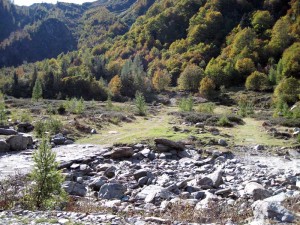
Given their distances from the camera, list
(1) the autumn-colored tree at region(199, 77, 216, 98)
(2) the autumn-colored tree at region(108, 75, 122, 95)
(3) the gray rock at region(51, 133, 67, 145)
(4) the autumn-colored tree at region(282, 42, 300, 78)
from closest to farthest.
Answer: (3) the gray rock at region(51, 133, 67, 145)
(1) the autumn-colored tree at region(199, 77, 216, 98)
(4) the autumn-colored tree at region(282, 42, 300, 78)
(2) the autumn-colored tree at region(108, 75, 122, 95)

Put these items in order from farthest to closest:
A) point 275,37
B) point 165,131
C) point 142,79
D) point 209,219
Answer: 1. point 275,37
2. point 142,79
3. point 165,131
4. point 209,219

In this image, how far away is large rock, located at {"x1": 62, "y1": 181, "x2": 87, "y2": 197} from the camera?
575 inches

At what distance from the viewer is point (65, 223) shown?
8.40m

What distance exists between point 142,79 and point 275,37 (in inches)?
1755

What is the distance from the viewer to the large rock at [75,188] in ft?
47.9

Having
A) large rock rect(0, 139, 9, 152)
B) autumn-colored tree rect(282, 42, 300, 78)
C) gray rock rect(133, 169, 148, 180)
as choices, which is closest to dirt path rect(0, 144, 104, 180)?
large rock rect(0, 139, 9, 152)

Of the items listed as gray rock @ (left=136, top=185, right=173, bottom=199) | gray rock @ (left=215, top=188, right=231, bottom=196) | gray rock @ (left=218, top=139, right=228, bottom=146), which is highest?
gray rock @ (left=136, top=185, right=173, bottom=199)

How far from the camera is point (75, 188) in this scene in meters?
15.1

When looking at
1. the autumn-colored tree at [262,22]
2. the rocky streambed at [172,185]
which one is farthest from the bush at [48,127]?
the autumn-colored tree at [262,22]

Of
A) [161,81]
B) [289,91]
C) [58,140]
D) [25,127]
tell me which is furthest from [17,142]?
[161,81]

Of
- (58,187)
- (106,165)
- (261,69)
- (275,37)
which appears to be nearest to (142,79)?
(261,69)

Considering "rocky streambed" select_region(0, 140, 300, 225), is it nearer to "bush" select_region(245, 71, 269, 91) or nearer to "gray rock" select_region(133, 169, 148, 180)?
"gray rock" select_region(133, 169, 148, 180)

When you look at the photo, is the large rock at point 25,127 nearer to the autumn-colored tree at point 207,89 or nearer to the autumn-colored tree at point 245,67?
the autumn-colored tree at point 207,89

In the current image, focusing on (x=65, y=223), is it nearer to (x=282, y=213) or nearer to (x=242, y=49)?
(x=282, y=213)
